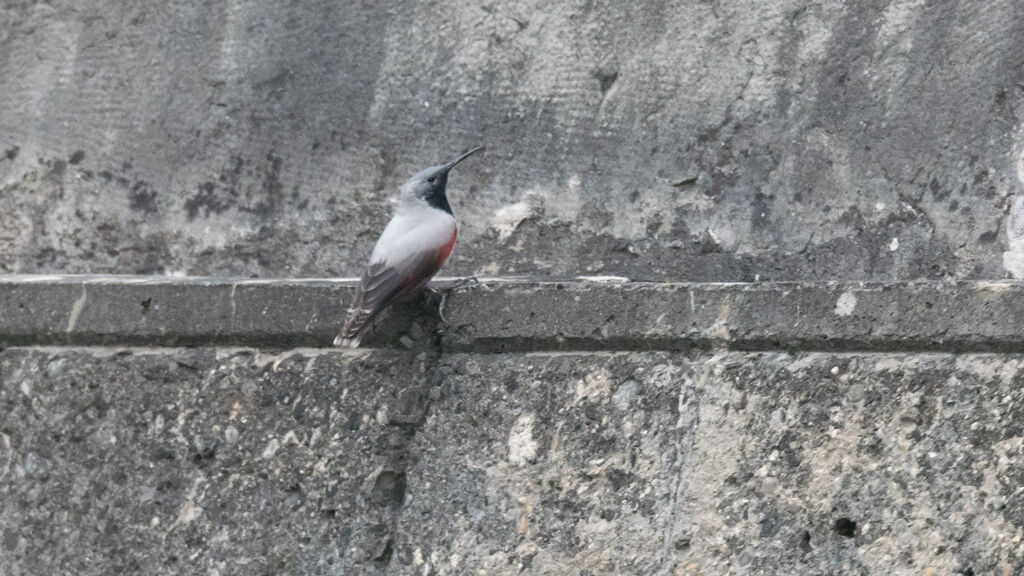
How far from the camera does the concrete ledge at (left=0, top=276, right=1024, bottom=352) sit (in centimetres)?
282

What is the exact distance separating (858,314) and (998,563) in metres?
0.54

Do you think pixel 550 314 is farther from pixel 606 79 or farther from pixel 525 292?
pixel 606 79

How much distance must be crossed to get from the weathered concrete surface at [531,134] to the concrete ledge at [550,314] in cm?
40

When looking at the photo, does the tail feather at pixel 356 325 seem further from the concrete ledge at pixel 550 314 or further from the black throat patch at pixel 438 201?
the black throat patch at pixel 438 201

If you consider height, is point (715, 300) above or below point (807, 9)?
below

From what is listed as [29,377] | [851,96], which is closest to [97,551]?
[29,377]

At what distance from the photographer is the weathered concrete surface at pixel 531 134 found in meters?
3.29

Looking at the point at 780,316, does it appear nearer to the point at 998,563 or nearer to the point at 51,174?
the point at 998,563

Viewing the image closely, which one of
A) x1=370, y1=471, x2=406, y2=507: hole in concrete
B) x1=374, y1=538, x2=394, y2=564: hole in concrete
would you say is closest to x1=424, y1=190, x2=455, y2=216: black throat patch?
x1=370, y1=471, x2=406, y2=507: hole in concrete

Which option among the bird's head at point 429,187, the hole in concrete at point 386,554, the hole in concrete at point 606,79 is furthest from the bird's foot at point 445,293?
the hole in concrete at point 606,79

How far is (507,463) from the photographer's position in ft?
10.1

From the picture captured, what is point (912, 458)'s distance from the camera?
280 cm

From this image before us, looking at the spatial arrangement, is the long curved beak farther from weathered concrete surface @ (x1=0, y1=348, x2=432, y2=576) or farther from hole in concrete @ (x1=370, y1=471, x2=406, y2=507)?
hole in concrete @ (x1=370, y1=471, x2=406, y2=507)

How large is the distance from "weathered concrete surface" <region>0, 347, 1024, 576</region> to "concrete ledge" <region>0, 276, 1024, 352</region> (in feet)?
0.14
